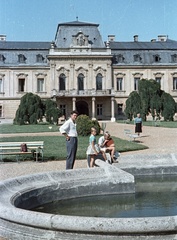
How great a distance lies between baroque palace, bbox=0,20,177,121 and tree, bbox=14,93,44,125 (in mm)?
9738

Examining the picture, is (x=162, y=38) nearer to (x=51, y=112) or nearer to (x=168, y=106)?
(x=168, y=106)

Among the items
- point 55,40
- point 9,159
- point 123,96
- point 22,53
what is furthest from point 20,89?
point 9,159

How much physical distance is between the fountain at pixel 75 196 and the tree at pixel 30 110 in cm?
2021

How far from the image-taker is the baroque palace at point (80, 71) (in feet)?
124

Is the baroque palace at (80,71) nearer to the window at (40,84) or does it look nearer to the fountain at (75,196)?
the window at (40,84)

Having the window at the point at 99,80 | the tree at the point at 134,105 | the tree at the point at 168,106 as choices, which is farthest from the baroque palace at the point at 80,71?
the tree at the point at 168,106

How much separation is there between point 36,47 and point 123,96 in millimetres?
10988

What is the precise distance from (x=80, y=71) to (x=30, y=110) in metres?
12.7

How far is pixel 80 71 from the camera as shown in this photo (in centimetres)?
3831

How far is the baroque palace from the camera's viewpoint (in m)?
37.9

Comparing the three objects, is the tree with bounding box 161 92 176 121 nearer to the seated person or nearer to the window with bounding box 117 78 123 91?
the window with bounding box 117 78 123 91

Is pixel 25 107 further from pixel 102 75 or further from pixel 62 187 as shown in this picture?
pixel 62 187

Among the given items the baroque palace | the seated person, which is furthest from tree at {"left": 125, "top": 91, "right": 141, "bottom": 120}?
the seated person

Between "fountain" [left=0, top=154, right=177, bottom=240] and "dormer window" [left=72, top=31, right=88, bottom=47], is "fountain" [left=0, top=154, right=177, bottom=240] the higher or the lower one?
the lower one
